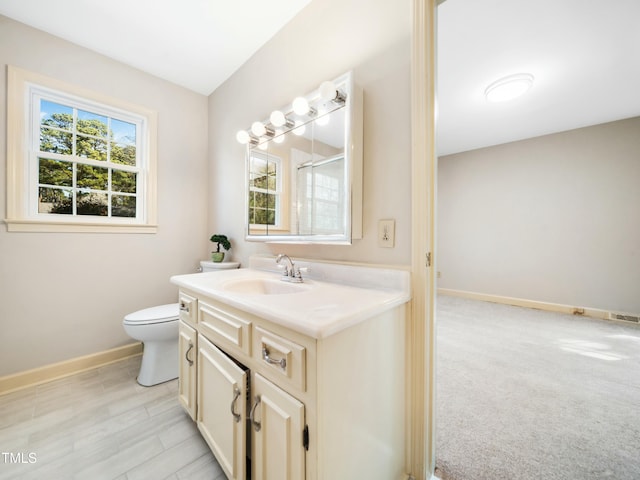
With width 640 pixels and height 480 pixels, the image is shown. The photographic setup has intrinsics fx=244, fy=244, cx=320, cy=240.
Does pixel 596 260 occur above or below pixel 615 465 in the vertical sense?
above

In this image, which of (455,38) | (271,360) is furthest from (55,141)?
(455,38)

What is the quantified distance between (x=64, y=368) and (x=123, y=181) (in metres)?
1.50

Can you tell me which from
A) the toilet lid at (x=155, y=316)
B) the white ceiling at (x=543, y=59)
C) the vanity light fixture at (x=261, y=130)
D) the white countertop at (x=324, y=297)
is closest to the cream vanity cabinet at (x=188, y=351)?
the white countertop at (x=324, y=297)

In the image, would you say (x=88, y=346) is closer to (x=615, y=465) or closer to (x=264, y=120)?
(x=264, y=120)

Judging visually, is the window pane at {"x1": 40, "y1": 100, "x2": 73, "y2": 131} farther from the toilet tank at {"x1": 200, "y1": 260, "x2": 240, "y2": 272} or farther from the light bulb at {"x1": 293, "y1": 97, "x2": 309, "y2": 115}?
the light bulb at {"x1": 293, "y1": 97, "x2": 309, "y2": 115}

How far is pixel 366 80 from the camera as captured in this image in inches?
47.5

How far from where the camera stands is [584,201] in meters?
3.13

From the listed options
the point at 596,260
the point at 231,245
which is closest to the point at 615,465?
the point at 231,245

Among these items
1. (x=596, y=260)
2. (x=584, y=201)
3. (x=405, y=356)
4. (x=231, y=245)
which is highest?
(x=584, y=201)

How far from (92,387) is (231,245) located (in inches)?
52.8

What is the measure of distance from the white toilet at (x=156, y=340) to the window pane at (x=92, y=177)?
111cm

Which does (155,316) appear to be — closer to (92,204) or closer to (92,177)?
(92,204)

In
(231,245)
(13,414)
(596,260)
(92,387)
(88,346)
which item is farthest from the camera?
(596,260)

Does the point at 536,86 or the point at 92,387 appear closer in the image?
the point at 92,387
